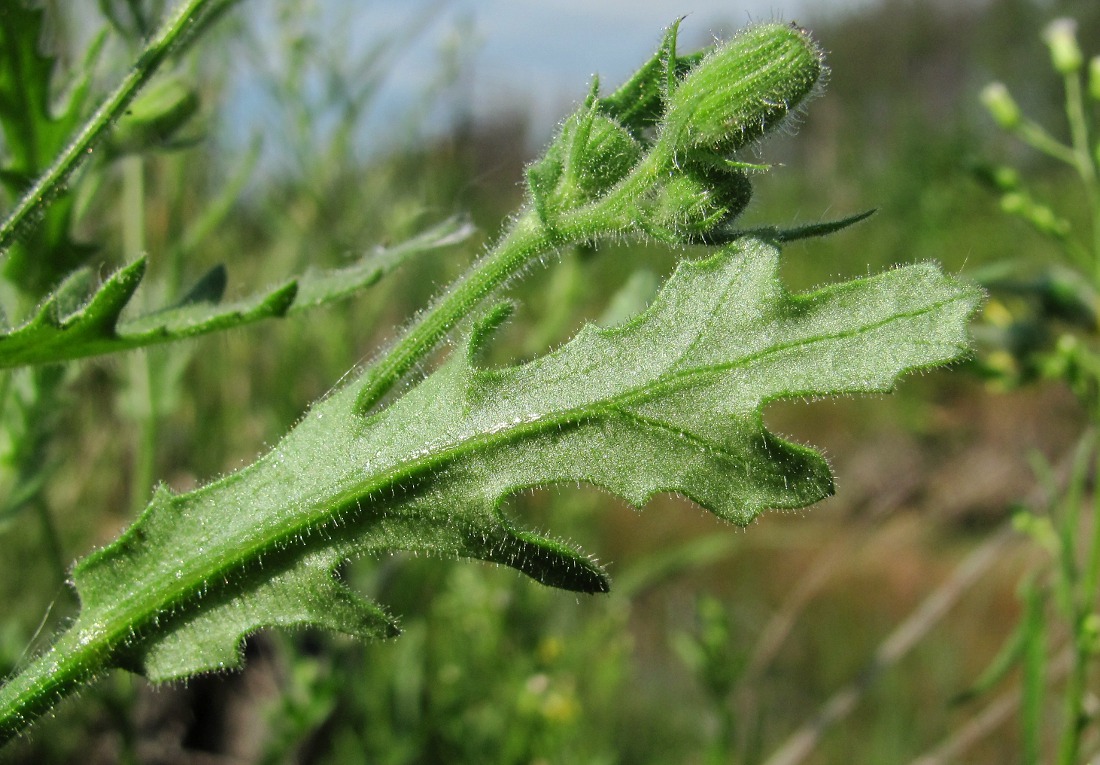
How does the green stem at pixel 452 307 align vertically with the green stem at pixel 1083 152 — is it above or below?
above

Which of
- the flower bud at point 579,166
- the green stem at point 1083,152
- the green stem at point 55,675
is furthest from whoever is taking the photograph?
the green stem at point 1083,152

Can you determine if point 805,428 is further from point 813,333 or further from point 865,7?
point 865,7

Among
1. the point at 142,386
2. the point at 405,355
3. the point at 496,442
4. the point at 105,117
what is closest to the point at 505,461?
the point at 496,442

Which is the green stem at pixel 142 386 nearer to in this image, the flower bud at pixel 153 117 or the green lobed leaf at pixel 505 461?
the flower bud at pixel 153 117

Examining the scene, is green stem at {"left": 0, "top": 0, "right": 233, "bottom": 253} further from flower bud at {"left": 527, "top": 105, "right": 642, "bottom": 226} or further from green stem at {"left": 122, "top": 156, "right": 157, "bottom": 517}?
green stem at {"left": 122, "top": 156, "right": 157, "bottom": 517}

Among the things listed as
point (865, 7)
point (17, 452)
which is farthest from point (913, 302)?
point (865, 7)

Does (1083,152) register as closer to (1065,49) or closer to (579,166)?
(1065,49)

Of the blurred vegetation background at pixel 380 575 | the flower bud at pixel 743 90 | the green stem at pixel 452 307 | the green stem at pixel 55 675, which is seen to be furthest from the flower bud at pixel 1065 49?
the green stem at pixel 55 675
